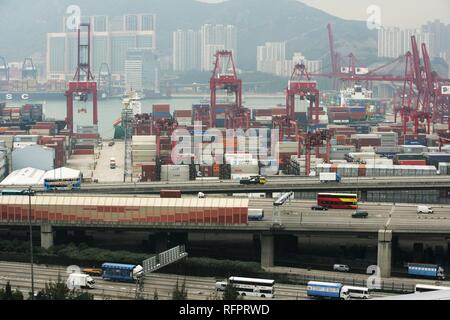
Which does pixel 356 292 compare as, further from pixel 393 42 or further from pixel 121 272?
pixel 393 42

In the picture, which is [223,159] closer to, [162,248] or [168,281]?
[162,248]

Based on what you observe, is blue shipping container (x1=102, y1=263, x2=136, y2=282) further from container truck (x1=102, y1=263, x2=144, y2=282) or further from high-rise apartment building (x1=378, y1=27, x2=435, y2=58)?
high-rise apartment building (x1=378, y1=27, x2=435, y2=58)

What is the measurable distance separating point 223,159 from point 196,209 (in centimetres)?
578

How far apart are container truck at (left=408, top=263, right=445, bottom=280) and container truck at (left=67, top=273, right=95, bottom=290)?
2147 mm

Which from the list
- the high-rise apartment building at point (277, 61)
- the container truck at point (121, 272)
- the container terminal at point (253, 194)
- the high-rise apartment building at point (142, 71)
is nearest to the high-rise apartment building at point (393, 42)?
the high-rise apartment building at point (277, 61)

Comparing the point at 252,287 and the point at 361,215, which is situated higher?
the point at 361,215

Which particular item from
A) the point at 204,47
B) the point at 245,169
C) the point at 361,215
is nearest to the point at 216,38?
the point at 204,47

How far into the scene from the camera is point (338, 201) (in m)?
9.02

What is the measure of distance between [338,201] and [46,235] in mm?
2422

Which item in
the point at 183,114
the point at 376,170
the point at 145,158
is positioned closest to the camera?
the point at 376,170

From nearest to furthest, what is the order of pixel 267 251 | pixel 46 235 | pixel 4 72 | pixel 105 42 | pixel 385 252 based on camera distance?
pixel 385 252, pixel 267 251, pixel 46 235, pixel 4 72, pixel 105 42

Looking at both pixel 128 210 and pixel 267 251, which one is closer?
pixel 267 251

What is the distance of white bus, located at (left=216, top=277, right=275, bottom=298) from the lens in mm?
6395
